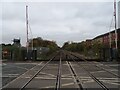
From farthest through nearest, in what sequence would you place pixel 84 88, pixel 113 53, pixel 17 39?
1. pixel 17 39
2. pixel 113 53
3. pixel 84 88

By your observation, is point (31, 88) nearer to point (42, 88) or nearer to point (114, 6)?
point (42, 88)

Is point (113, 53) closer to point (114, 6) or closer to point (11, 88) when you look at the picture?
point (114, 6)

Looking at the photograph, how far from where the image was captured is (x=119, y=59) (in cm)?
3659

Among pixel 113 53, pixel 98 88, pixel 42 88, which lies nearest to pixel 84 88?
pixel 98 88

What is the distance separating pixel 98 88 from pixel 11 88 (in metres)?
3.40

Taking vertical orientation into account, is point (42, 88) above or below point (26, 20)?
below

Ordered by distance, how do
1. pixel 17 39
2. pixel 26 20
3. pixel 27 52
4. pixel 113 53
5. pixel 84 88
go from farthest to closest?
pixel 17 39 < pixel 26 20 < pixel 27 52 < pixel 113 53 < pixel 84 88

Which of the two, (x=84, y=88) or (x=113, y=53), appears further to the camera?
(x=113, y=53)

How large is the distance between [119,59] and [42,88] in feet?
87.4

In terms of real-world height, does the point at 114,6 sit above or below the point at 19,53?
above

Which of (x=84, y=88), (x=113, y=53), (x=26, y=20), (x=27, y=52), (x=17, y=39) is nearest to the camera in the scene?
(x=84, y=88)

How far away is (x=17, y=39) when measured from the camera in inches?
3260

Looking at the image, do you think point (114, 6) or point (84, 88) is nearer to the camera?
point (84, 88)

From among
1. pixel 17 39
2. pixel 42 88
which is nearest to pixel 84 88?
pixel 42 88
